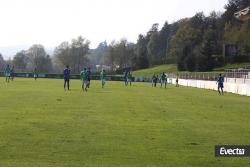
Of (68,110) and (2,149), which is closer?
(2,149)

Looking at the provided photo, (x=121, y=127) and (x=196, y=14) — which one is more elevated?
(x=196, y=14)

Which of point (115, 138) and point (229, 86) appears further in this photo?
point (229, 86)

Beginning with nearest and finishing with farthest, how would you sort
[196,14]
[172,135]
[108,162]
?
[108,162] → [172,135] → [196,14]

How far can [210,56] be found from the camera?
124 metres

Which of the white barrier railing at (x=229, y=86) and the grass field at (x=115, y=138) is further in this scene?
the white barrier railing at (x=229, y=86)

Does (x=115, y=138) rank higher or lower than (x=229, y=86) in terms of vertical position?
lower

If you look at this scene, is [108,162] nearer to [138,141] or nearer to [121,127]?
[138,141]

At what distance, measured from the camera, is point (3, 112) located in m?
22.8

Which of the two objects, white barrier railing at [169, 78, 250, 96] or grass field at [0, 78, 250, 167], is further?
white barrier railing at [169, 78, 250, 96]

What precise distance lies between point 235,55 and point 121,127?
374ft

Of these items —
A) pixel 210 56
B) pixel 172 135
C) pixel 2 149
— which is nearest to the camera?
pixel 2 149

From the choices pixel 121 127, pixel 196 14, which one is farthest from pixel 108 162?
pixel 196 14

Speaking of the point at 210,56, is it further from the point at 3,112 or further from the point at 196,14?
the point at 3,112

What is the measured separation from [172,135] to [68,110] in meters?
9.19
